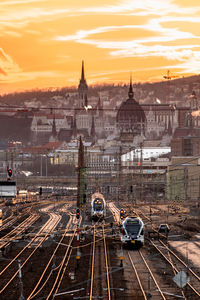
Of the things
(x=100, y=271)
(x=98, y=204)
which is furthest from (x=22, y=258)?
(x=98, y=204)

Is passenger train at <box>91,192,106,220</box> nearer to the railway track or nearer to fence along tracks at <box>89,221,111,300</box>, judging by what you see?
the railway track

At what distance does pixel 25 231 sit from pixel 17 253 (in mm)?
9571

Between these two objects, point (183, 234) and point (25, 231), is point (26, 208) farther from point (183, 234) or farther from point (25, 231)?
point (183, 234)

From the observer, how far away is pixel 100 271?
2492cm

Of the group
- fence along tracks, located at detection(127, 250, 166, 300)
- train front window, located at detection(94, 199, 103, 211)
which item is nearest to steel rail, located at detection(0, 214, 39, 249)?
train front window, located at detection(94, 199, 103, 211)

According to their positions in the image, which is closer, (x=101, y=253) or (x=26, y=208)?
(x=101, y=253)

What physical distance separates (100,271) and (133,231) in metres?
5.70

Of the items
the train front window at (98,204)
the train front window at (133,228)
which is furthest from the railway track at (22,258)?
the train front window at (133,228)

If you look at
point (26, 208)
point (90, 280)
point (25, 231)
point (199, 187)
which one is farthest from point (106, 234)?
point (199, 187)

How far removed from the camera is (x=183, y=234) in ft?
124

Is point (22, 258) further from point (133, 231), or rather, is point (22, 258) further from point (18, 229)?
point (18, 229)

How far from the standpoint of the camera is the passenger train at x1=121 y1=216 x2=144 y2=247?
3027 centimetres

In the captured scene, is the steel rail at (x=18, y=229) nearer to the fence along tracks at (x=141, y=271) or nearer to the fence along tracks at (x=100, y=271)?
the fence along tracks at (x=100, y=271)

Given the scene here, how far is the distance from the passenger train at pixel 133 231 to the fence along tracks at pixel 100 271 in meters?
1.49
